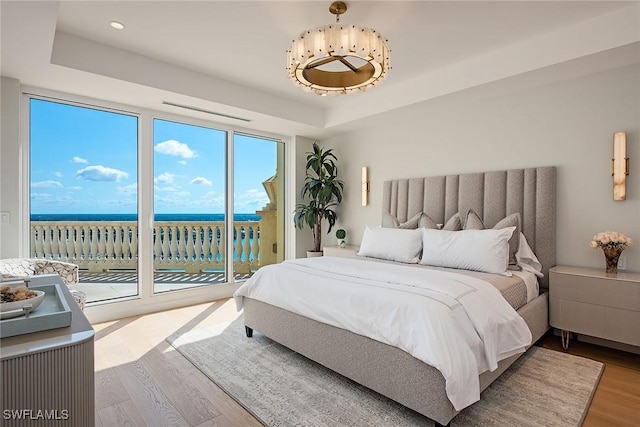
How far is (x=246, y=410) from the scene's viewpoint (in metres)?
2.08

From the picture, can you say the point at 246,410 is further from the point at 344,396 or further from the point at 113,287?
the point at 113,287

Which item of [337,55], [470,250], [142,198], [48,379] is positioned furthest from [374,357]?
[142,198]

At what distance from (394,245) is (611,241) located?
1.81 metres

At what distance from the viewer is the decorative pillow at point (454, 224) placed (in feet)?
12.0

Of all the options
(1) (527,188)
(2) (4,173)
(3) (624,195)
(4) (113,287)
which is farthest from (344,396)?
(2) (4,173)

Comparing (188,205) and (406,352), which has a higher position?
(188,205)

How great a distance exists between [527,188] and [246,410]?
3.17m

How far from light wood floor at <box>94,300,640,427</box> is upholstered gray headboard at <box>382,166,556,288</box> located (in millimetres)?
929

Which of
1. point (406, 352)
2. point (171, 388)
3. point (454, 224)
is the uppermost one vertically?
point (454, 224)

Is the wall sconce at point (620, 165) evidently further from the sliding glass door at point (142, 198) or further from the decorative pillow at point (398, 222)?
the sliding glass door at point (142, 198)

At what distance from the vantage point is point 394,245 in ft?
11.9

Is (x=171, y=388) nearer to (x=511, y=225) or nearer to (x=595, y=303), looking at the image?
(x=511, y=225)

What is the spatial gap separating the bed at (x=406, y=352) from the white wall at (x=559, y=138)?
158 mm

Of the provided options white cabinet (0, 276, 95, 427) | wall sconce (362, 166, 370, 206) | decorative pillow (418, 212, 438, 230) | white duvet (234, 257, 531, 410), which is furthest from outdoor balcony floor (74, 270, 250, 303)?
white cabinet (0, 276, 95, 427)
